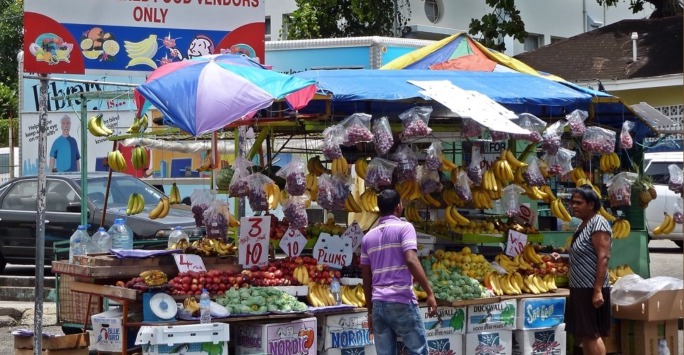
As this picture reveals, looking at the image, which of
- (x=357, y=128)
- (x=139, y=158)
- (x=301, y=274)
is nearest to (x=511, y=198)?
(x=357, y=128)

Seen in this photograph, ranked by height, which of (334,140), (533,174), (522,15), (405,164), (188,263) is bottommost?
(188,263)

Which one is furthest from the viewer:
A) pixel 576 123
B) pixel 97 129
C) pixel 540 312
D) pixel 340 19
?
pixel 340 19

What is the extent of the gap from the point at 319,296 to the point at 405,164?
1.38 metres

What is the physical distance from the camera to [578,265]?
29.1ft

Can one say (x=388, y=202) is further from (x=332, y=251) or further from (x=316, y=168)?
(x=316, y=168)

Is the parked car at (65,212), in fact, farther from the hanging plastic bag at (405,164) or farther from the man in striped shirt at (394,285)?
the man in striped shirt at (394,285)

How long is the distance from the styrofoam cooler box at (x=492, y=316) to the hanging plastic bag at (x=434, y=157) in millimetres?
1297

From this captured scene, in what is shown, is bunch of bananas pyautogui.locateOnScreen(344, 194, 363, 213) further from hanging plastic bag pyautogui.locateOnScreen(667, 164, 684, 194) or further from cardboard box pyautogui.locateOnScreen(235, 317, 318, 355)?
hanging plastic bag pyautogui.locateOnScreen(667, 164, 684, 194)

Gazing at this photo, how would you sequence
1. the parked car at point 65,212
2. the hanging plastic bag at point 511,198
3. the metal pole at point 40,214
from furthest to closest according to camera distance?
1. the parked car at point 65,212
2. the hanging plastic bag at point 511,198
3. the metal pole at point 40,214

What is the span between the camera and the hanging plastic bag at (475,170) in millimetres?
9594

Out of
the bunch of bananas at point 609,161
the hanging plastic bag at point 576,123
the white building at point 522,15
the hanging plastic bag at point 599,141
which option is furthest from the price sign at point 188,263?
the white building at point 522,15

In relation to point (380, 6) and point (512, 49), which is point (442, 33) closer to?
point (380, 6)

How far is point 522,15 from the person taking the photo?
29562 millimetres

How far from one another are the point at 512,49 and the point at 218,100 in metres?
21.9
